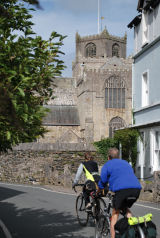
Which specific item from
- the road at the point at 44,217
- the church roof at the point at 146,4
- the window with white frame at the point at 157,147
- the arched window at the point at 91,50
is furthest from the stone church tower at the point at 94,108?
the road at the point at 44,217

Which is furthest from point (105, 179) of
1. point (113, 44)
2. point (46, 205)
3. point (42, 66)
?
point (113, 44)

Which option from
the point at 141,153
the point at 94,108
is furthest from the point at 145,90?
the point at 94,108

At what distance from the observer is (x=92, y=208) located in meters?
8.62

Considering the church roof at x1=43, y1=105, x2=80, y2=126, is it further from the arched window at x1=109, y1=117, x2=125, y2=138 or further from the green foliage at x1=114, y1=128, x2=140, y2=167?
the green foliage at x1=114, y1=128, x2=140, y2=167

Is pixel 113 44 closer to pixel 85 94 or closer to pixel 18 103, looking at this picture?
pixel 85 94

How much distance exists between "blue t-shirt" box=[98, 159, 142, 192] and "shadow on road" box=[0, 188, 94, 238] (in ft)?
6.96

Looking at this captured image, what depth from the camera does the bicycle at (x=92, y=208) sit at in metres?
8.38

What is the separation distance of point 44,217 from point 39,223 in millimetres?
918

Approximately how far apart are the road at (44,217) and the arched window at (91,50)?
86205 millimetres

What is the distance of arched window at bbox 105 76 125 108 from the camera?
6506 cm

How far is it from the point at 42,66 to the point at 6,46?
89 cm

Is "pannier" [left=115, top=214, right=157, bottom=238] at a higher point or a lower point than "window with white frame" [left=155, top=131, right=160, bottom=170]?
lower

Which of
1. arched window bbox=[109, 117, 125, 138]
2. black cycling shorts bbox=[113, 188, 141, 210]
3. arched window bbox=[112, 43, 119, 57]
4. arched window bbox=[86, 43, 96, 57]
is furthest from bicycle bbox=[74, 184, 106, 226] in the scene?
arched window bbox=[112, 43, 119, 57]

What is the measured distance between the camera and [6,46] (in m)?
5.74
